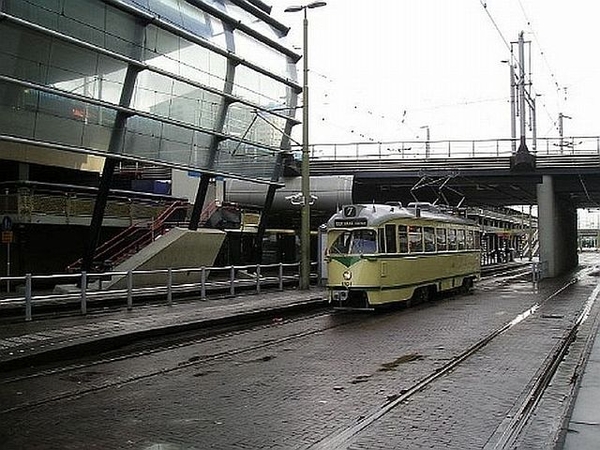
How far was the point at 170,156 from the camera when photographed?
A: 26.6m

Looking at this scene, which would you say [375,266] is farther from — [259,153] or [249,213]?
[249,213]

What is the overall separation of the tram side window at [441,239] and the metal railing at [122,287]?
19.0 ft

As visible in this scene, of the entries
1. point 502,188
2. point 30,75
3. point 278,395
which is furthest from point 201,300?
point 502,188

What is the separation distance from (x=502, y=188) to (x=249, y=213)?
1677cm

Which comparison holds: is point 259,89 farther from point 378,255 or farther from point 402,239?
point 378,255

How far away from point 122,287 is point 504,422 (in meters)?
16.9

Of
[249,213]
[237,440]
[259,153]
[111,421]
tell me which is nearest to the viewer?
[237,440]

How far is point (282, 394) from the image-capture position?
956 centimetres

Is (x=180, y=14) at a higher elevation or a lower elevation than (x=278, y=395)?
higher

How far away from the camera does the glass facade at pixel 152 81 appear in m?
20.9

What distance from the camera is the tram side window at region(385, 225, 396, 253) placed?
2067cm

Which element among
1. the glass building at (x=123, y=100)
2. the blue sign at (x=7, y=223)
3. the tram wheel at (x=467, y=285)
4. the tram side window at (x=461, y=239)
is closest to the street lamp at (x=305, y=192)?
the glass building at (x=123, y=100)

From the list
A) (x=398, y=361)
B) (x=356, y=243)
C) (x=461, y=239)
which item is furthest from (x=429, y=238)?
(x=398, y=361)

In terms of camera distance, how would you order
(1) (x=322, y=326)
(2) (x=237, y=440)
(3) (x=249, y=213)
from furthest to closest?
(3) (x=249, y=213) < (1) (x=322, y=326) < (2) (x=237, y=440)
